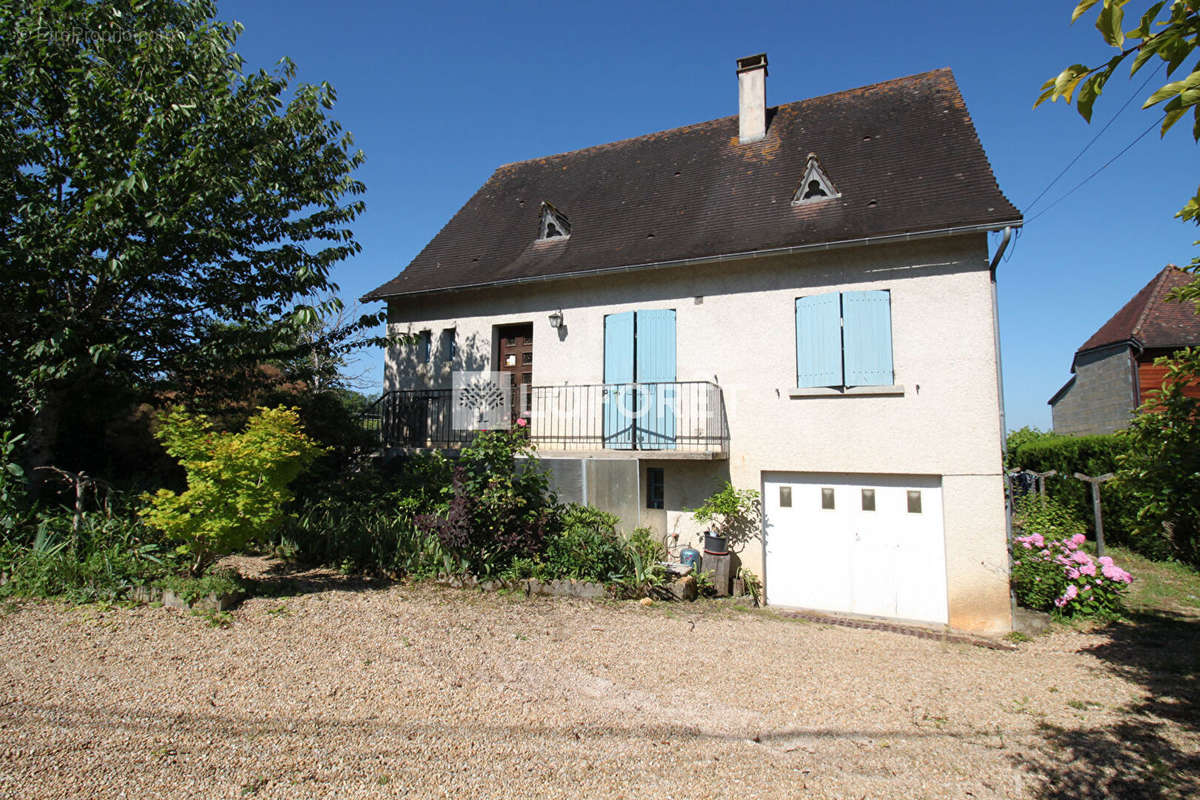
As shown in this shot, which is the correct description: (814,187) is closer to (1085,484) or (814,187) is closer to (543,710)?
(1085,484)

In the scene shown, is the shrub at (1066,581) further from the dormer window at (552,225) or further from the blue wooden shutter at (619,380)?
the dormer window at (552,225)

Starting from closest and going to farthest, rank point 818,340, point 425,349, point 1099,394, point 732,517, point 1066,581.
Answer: point 1066,581 → point 818,340 → point 732,517 → point 425,349 → point 1099,394

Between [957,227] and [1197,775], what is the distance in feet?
19.3

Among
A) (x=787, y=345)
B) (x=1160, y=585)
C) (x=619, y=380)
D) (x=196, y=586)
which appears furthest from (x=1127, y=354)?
(x=196, y=586)

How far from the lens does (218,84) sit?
7.50m

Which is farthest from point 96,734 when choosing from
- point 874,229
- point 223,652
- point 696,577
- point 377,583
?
point 874,229

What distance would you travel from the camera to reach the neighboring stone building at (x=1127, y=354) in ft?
49.4

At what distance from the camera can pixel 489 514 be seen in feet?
24.7

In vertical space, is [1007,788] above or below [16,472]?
below

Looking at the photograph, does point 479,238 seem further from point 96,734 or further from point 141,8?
point 96,734

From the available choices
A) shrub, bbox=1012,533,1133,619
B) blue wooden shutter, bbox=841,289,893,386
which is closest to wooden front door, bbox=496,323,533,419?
blue wooden shutter, bbox=841,289,893,386

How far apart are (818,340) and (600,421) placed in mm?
3435

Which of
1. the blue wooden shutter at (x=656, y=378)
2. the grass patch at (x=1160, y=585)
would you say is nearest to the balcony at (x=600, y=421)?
the blue wooden shutter at (x=656, y=378)

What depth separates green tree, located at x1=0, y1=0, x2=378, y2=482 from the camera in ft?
22.0
